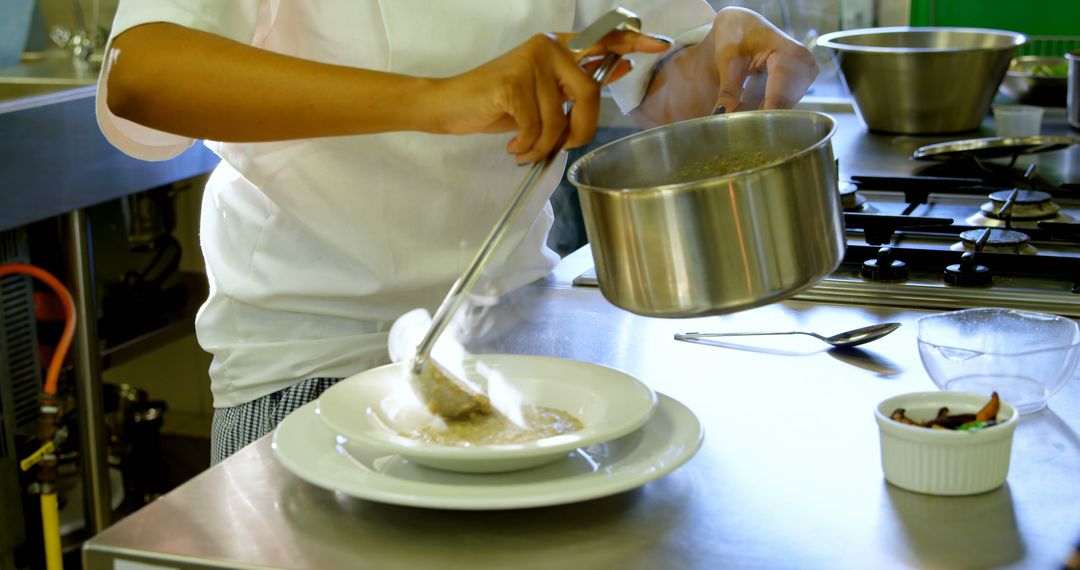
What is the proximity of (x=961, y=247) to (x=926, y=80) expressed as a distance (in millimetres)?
907

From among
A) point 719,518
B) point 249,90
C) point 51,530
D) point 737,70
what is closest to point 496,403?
point 719,518

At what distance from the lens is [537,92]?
92cm

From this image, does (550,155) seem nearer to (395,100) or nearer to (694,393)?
(395,100)

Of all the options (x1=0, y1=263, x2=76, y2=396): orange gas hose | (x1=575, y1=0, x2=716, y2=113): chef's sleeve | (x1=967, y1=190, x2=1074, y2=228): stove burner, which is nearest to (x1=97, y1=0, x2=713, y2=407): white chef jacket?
(x1=575, y1=0, x2=716, y2=113): chef's sleeve

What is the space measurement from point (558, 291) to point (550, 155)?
0.55 metres

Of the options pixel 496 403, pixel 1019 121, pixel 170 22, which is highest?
pixel 170 22

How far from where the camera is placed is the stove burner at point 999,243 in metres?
1.48

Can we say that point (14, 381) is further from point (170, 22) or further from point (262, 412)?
point (170, 22)

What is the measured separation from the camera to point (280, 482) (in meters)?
0.92

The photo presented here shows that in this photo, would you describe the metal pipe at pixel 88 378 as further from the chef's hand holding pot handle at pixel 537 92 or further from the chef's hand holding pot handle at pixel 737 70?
the chef's hand holding pot handle at pixel 537 92

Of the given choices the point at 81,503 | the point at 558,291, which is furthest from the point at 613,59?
the point at 81,503

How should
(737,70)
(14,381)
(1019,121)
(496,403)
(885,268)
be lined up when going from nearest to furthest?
1. (496,403)
2. (737,70)
3. (885,268)
4. (14,381)
5. (1019,121)

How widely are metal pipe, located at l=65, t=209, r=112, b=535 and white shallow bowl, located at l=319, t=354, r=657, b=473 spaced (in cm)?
151

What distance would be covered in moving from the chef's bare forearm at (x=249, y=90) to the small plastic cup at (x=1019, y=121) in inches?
66.4
